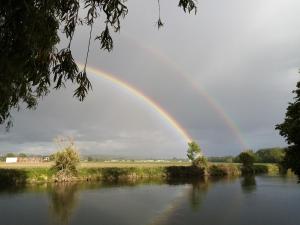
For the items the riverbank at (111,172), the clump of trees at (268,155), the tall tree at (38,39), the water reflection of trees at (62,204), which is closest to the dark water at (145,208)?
the water reflection of trees at (62,204)

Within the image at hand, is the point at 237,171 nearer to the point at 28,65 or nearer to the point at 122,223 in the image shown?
the point at 122,223

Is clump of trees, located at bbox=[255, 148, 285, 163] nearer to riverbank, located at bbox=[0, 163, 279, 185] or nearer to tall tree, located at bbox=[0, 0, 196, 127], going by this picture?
riverbank, located at bbox=[0, 163, 279, 185]

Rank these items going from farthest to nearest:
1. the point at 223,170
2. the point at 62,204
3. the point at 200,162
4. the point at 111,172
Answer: the point at 223,170
the point at 200,162
the point at 111,172
the point at 62,204

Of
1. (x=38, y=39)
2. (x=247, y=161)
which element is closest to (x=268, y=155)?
(x=247, y=161)

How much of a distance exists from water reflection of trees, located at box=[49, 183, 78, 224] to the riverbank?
10.9m

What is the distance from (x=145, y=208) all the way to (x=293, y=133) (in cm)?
A: 1993

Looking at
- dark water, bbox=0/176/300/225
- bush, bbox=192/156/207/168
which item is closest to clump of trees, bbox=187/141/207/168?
bush, bbox=192/156/207/168

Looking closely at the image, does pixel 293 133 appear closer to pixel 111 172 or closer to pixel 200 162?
pixel 111 172

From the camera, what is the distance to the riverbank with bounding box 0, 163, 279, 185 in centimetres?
6414

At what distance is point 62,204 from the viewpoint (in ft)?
135

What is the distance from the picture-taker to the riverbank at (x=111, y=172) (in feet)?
210

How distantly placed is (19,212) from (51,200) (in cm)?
845

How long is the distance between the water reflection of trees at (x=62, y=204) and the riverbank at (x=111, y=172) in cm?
1093

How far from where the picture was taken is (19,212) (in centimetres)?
3562
